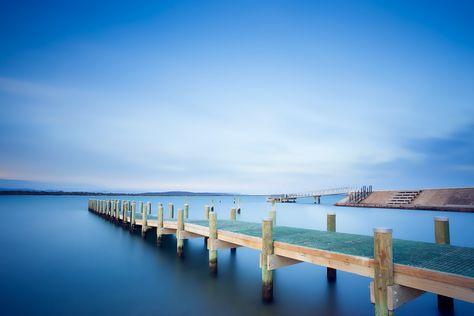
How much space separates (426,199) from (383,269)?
4567 cm

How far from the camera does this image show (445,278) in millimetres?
4902

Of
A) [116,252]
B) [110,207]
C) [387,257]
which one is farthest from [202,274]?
[110,207]

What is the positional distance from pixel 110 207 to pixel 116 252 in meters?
14.6

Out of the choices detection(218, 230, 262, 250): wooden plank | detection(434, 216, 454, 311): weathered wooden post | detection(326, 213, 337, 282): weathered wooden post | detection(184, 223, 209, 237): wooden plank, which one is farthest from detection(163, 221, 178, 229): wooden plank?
detection(434, 216, 454, 311): weathered wooden post

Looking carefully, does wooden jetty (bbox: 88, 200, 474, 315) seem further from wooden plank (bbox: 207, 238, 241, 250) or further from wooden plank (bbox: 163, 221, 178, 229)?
wooden plank (bbox: 163, 221, 178, 229)

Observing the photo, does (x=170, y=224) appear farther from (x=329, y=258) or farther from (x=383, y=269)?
(x=383, y=269)

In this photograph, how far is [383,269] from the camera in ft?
17.8

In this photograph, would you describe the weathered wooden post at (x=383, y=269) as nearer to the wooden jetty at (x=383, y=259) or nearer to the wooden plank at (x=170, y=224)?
the wooden jetty at (x=383, y=259)

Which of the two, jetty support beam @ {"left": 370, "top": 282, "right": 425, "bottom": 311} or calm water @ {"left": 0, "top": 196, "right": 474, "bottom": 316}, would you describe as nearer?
jetty support beam @ {"left": 370, "top": 282, "right": 425, "bottom": 311}

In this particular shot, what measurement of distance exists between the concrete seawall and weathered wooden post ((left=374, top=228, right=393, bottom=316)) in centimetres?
3983

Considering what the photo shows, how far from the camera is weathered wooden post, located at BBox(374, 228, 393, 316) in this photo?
17.7 ft

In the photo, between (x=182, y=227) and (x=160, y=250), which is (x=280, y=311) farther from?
(x=160, y=250)

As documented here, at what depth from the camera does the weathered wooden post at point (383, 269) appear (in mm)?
5406

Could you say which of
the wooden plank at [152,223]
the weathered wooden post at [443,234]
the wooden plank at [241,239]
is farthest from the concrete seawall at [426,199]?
the wooden plank at [241,239]
